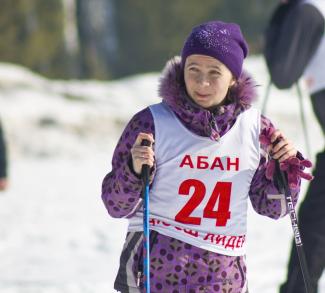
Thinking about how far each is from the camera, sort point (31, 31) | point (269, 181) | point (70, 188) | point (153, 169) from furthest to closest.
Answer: point (31, 31) < point (70, 188) < point (269, 181) < point (153, 169)

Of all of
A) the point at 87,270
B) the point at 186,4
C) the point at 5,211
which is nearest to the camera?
the point at 87,270

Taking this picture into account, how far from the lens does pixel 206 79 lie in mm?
2641

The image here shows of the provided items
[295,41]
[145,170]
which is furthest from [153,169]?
[295,41]

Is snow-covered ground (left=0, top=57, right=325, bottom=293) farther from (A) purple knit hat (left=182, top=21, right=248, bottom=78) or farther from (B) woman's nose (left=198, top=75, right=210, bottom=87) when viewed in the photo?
(B) woman's nose (left=198, top=75, right=210, bottom=87)

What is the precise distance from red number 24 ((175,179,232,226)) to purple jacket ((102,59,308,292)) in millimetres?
97

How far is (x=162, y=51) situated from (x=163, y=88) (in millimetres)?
24402

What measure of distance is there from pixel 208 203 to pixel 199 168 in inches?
5.0

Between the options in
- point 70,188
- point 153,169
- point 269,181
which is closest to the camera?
point 153,169

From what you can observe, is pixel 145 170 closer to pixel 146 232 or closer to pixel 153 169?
pixel 153 169

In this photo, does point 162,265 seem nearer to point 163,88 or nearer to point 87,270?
point 163,88

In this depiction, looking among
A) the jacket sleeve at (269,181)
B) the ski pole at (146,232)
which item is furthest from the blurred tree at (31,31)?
the ski pole at (146,232)

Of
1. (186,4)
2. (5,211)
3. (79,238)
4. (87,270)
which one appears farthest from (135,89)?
(186,4)

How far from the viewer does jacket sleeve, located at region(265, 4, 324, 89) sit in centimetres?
370

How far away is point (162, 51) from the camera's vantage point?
88.2 ft
